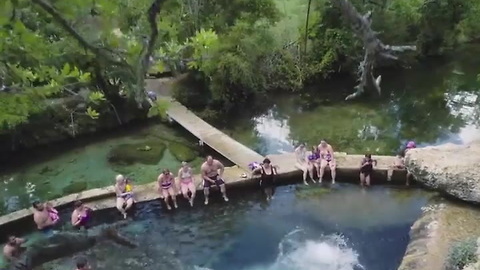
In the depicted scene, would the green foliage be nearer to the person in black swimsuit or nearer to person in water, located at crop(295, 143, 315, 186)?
person in water, located at crop(295, 143, 315, 186)

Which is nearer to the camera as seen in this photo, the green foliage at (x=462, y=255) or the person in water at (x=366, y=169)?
the green foliage at (x=462, y=255)

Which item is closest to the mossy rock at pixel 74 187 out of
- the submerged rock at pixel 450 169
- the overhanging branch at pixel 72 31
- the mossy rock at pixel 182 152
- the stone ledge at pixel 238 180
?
the stone ledge at pixel 238 180

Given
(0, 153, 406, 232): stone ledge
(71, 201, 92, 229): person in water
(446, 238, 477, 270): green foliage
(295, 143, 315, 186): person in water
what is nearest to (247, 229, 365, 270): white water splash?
(446, 238, 477, 270): green foliage

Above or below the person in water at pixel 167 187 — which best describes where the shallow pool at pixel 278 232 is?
below

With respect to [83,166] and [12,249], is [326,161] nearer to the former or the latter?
[83,166]

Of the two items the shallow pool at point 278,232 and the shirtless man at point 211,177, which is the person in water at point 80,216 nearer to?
the shallow pool at point 278,232

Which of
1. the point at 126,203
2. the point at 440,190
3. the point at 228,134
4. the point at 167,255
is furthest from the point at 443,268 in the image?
the point at 228,134

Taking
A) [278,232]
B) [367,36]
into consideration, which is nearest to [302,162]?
[278,232]
